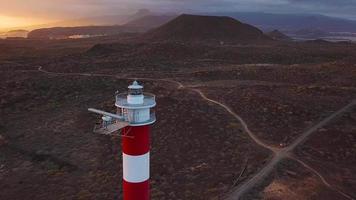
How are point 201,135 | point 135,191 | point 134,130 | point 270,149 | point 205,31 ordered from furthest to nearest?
point 205,31 → point 201,135 → point 270,149 → point 135,191 → point 134,130

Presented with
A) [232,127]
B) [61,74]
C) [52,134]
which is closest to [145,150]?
[232,127]

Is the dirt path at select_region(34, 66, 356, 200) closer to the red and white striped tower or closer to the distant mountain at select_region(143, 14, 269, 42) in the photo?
the red and white striped tower

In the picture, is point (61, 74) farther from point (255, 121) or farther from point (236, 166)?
point (236, 166)

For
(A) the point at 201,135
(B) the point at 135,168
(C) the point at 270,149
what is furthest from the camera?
(A) the point at 201,135

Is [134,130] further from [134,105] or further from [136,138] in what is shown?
[134,105]

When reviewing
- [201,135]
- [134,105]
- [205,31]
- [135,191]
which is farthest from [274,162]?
[205,31]
